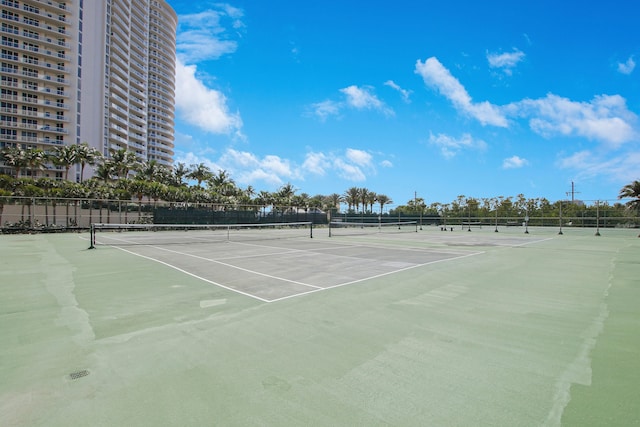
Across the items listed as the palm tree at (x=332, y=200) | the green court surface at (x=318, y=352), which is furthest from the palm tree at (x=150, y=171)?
the green court surface at (x=318, y=352)

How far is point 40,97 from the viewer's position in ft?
241

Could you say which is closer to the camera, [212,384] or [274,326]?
[212,384]

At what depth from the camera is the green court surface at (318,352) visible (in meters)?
2.77

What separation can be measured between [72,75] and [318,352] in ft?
322

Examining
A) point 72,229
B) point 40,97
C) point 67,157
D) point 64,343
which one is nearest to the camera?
point 64,343

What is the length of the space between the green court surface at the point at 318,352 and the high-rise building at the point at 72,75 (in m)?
87.5

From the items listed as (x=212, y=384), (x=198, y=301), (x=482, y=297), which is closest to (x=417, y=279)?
(x=482, y=297)

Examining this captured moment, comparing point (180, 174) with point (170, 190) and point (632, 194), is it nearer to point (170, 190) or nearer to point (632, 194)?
point (170, 190)

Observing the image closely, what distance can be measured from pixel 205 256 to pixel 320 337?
9.59m

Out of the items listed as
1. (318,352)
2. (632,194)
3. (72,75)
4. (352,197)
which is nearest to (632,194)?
(632,194)

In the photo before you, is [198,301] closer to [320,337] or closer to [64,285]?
[320,337]

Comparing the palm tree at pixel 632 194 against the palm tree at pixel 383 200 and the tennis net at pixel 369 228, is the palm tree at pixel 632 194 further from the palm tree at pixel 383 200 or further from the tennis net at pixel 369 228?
the palm tree at pixel 383 200

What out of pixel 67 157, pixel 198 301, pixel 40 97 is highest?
pixel 40 97

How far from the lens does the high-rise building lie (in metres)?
70.8
